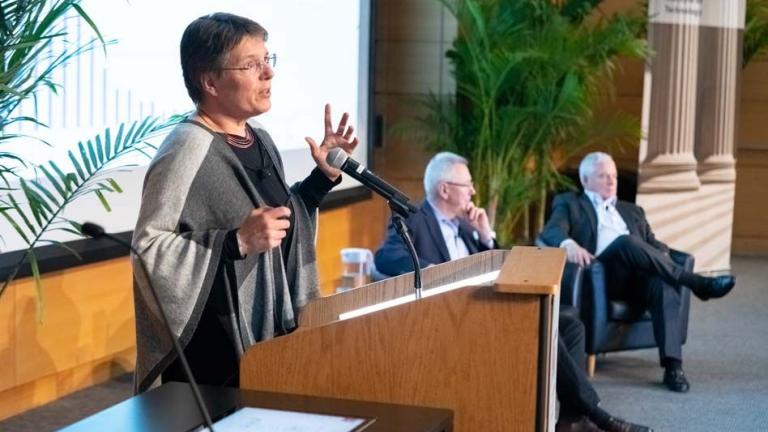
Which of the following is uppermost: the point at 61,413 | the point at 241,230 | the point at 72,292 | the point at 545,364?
the point at 241,230

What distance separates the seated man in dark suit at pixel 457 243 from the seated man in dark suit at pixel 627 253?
861 mm

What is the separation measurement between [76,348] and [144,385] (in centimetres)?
279

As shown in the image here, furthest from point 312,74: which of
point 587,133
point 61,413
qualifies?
point 61,413

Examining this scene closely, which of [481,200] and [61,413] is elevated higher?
[481,200]

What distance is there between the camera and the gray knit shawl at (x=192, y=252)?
8.89 feet

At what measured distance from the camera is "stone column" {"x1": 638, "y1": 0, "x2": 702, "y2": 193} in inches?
370

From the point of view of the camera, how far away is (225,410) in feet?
7.54

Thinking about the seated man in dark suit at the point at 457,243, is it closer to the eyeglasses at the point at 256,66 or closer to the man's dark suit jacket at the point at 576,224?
the man's dark suit jacket at the point at 576,224

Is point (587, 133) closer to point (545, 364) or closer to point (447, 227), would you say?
point (447, 227)

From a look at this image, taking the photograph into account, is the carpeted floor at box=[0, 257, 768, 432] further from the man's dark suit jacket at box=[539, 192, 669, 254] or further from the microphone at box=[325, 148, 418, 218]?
the microphone at box=[325, 148, 418, 218]

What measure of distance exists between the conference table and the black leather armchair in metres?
3.69

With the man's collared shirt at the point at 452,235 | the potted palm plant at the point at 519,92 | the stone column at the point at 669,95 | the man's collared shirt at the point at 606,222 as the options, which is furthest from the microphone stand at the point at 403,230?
the stone column at the point at 669,95

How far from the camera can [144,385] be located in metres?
2.84

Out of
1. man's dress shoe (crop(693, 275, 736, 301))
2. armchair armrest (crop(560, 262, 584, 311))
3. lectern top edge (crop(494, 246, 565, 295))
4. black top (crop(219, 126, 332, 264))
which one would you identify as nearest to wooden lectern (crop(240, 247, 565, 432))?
lectern top edge (crop(494, 246, 565, 295))
